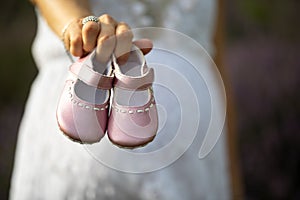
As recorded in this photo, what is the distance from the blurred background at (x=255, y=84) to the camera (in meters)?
2.03

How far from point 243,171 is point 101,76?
1.43 meters

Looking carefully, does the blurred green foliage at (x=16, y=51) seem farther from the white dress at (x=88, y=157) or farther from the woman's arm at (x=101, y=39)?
the woman's arm at (x=101, y=39)

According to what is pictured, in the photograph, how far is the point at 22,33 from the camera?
2365 mm

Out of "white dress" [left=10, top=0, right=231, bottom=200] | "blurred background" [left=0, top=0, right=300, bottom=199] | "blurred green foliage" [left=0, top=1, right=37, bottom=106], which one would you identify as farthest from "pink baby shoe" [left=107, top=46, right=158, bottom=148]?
"blurred green foliage" [left=0, top=1, right=37, bottom=106]

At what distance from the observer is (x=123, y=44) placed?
679 mm

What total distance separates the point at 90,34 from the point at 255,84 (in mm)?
1543

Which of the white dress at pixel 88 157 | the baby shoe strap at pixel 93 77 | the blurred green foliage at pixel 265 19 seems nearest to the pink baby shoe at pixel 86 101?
the baby shoe strap at pixel 93 77

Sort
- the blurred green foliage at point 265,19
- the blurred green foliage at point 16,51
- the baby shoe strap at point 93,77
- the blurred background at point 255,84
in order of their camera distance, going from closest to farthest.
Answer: the baby shoe strap at point 93,77 → the blurred background at point 255,84 → the blurred green foliage at point 16,51 → the blurred green foliage at point 265,19

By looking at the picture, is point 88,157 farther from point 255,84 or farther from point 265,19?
point 265,19

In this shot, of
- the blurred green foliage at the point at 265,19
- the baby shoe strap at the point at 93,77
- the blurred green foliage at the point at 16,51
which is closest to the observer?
the baby shoe strap at the point at 93,77

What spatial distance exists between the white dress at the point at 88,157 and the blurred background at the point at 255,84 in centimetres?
93

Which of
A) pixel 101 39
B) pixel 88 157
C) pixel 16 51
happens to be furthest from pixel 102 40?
pixel 16 51

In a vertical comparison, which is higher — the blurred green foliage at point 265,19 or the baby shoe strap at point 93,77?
the baby shoe strap at point 93,77

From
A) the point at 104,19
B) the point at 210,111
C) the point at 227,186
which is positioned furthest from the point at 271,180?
the point at 104,19
